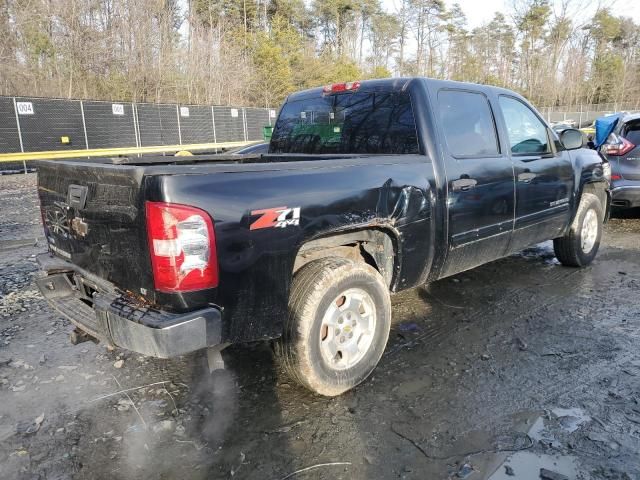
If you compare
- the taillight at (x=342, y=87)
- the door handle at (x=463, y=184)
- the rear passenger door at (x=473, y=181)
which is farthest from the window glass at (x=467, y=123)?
the taillight at (x=342, y=87)

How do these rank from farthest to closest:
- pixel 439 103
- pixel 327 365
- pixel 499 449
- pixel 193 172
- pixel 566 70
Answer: pixel 566 70 < pixel 439 103 < pixel 327 365 < pixel 499 449 < pixel 193 172

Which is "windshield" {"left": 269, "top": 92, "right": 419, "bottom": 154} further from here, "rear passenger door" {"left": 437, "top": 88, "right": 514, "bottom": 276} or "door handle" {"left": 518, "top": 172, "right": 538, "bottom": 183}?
"door handle" {"left": 518, "top": 172, "right": 538, "bottom": 183}

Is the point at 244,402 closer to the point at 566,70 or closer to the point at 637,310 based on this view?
the point at 637,310

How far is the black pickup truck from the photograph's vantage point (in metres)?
2.30

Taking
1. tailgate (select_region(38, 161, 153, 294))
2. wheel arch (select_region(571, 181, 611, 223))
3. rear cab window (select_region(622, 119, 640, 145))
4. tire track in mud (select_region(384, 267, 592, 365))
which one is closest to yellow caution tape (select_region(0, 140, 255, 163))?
rear cab window (select_region(622, 119, 640, 145))

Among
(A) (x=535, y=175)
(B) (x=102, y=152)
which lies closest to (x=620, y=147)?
(A) (x=535, y=175)

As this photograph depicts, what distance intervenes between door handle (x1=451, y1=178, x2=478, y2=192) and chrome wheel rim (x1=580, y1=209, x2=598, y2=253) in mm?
2472

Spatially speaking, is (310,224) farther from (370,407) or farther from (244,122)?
(244,122)

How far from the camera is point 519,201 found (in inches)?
168

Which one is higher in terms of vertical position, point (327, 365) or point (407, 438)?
point (327, 365)

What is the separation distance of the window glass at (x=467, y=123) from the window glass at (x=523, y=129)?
0.30m

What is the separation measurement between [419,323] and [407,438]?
1607 millimetres

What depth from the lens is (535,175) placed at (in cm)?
444

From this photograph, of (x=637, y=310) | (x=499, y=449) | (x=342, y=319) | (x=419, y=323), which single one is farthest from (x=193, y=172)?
(x=637, y=310)
